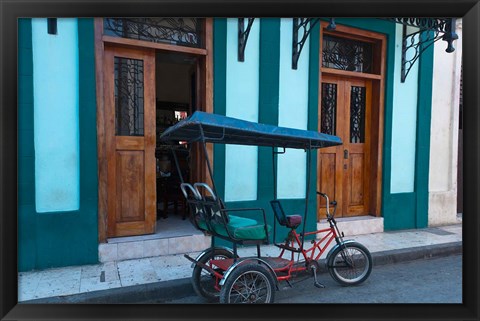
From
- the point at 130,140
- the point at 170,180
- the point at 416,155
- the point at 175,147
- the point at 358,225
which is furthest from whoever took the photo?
the point at 175,147

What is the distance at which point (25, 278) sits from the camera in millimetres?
3893

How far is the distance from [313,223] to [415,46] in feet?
12.6

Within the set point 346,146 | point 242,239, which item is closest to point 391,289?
point 242,239

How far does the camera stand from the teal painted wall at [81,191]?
4016 millimetres

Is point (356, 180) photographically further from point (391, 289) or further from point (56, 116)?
point (56, 116)

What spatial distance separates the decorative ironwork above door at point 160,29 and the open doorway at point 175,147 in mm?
217

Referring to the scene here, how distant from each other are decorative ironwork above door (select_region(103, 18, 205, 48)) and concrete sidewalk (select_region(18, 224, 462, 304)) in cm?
316

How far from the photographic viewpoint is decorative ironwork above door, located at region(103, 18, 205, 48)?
456 cm

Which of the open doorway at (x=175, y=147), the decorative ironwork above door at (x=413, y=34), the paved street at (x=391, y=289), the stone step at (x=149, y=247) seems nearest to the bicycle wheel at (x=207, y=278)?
the paved street at (x=391, y=289)

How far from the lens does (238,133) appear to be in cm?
338

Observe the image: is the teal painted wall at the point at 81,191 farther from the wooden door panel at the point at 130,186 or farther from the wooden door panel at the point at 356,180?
the wooden door panel at the point at 356,180

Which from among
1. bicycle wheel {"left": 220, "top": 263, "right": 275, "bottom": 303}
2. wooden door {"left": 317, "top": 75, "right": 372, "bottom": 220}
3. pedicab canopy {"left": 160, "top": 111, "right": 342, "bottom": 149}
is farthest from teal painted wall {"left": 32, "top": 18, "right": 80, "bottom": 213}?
wooden door {"left": 317, "top": 75, "right": 372, "bottom": 220}
